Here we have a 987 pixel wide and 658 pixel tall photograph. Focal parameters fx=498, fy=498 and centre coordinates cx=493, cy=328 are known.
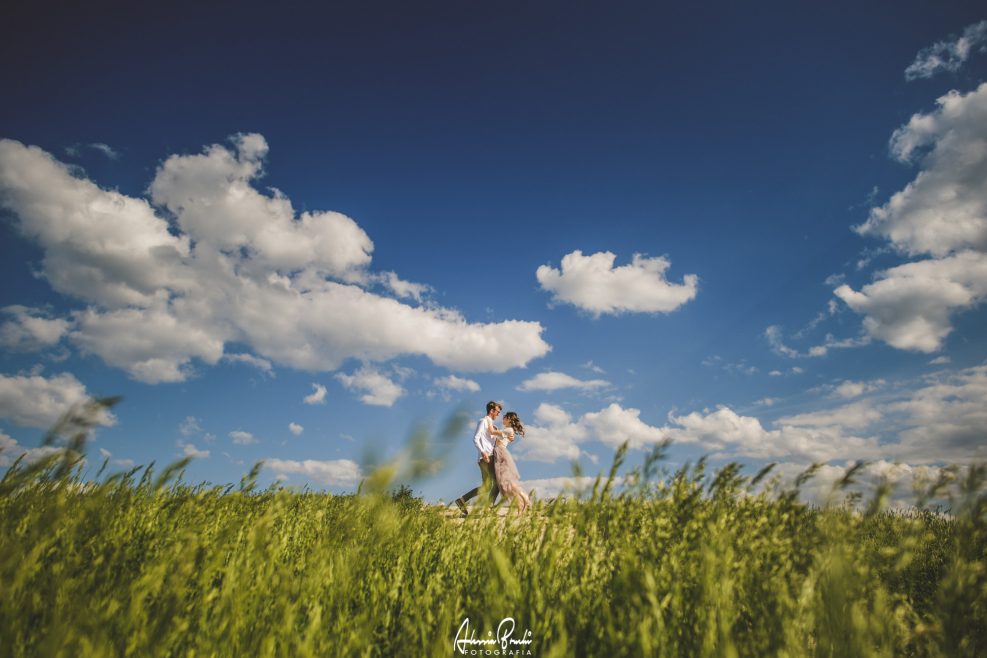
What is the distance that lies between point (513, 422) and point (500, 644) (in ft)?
37.1

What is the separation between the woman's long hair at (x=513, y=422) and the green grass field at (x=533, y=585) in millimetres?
10074

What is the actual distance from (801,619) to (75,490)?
428 centimetres

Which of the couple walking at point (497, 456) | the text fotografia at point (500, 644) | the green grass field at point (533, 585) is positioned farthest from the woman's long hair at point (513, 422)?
the text fotografia at point (500, 644)

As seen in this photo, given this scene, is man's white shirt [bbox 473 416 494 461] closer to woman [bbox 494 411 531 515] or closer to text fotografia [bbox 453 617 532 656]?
woman [bbox 494 411 531 515]

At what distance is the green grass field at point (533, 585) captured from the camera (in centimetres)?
188

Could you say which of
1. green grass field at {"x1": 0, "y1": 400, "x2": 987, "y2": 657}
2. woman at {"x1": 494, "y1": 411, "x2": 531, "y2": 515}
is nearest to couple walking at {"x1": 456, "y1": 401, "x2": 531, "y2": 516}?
woman at {"x1": 494, "y1": 411, "x2": 531, "y2": 515}

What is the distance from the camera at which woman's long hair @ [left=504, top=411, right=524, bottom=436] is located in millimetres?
13273

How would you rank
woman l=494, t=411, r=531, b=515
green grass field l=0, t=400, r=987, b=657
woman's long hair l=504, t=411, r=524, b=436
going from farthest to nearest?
woman's long hair l=504, t=411, r=524, b=436
woman l=494, t=411, r=531, b=515
green grass field l=0, t=400, r=987, b=657

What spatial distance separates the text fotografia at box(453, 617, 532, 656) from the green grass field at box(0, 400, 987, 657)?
14 mm

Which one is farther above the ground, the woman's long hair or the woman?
the woman's long hair

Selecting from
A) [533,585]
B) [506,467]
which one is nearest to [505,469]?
[506,467]

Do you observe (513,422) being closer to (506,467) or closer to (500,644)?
(506,467)

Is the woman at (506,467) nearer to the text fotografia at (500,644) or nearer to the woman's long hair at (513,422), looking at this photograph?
the woman's long hair at (513,422)

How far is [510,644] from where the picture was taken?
2.10m
